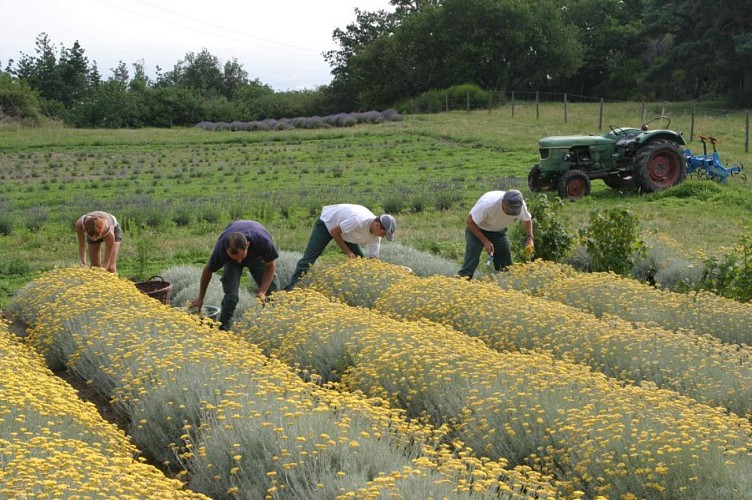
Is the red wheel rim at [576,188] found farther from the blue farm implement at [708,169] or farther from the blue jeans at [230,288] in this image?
the blue jeans at [230,288]

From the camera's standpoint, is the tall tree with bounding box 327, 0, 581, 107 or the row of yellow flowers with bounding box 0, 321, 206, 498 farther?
the tall tree with bounding box 327, 0, 581, 107

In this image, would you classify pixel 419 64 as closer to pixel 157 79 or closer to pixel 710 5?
pixel 710 5

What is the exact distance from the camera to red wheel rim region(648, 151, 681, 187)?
16359mm

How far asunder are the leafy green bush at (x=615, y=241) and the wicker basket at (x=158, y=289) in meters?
4.84

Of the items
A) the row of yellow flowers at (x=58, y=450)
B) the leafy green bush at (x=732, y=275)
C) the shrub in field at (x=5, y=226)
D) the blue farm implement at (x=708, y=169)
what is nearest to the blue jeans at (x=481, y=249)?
the leafy green bush at (x=732, y=275)

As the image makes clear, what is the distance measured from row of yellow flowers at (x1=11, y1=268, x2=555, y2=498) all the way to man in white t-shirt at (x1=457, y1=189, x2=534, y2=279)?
328cm

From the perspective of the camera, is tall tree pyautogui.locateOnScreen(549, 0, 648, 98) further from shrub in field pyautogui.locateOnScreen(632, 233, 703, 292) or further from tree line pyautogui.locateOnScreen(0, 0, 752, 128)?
shrub in field pyautogui.locateOnScreen(632, 233, 703, 292)

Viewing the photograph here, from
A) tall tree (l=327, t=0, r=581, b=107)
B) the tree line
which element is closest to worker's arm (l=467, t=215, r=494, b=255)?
the tree line

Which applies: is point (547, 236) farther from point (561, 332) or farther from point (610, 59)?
point (610, 59)

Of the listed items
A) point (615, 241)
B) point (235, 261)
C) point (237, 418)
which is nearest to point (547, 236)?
point (615, 241)

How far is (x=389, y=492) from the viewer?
395 cm

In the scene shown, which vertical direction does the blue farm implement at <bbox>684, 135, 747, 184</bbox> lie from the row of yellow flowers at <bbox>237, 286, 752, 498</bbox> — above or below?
above

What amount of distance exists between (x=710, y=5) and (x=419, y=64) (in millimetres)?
19824

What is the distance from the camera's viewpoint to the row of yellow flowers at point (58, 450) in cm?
400
